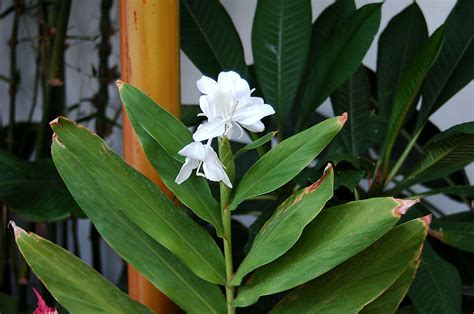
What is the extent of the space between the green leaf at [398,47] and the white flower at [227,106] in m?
0.42

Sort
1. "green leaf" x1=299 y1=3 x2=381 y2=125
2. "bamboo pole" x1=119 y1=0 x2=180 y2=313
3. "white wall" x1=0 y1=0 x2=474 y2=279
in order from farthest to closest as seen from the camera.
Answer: "white wall" x1=0 y1=0 x2=474 y2=279 → "green leaf" x1=299 y1=3 x2=381 y2=125 → "bamboo pole" x1=119 y1=0 x2=180 y2=313

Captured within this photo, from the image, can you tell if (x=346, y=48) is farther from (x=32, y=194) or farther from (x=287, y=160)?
(x=32, y=194)

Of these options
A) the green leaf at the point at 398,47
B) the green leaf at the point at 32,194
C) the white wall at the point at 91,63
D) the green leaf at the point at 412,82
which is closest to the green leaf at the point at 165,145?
the green leaf at the point at 32,194

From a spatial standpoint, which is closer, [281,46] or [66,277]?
[66,277]

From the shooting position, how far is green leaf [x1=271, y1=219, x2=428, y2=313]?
62cm

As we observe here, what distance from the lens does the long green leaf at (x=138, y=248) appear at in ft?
2.14

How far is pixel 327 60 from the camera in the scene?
89 cm

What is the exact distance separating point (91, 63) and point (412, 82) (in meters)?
0.86

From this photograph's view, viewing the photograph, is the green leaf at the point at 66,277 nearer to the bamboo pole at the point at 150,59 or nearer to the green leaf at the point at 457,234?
the bamboo pole at the point at 150,59

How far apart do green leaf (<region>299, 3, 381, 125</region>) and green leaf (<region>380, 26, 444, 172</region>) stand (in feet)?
0.23

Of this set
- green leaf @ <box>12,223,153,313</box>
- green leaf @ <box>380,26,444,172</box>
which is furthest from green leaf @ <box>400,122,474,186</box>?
green leaf @ <box>12,223,153,313</box>

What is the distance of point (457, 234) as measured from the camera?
0.80 m

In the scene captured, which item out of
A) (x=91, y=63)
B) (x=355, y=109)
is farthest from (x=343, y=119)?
(x=91, y=63)

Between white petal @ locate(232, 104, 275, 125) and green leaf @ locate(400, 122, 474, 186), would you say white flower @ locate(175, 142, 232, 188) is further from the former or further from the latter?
green leaf @ locate(400, 122, 474, 186)
